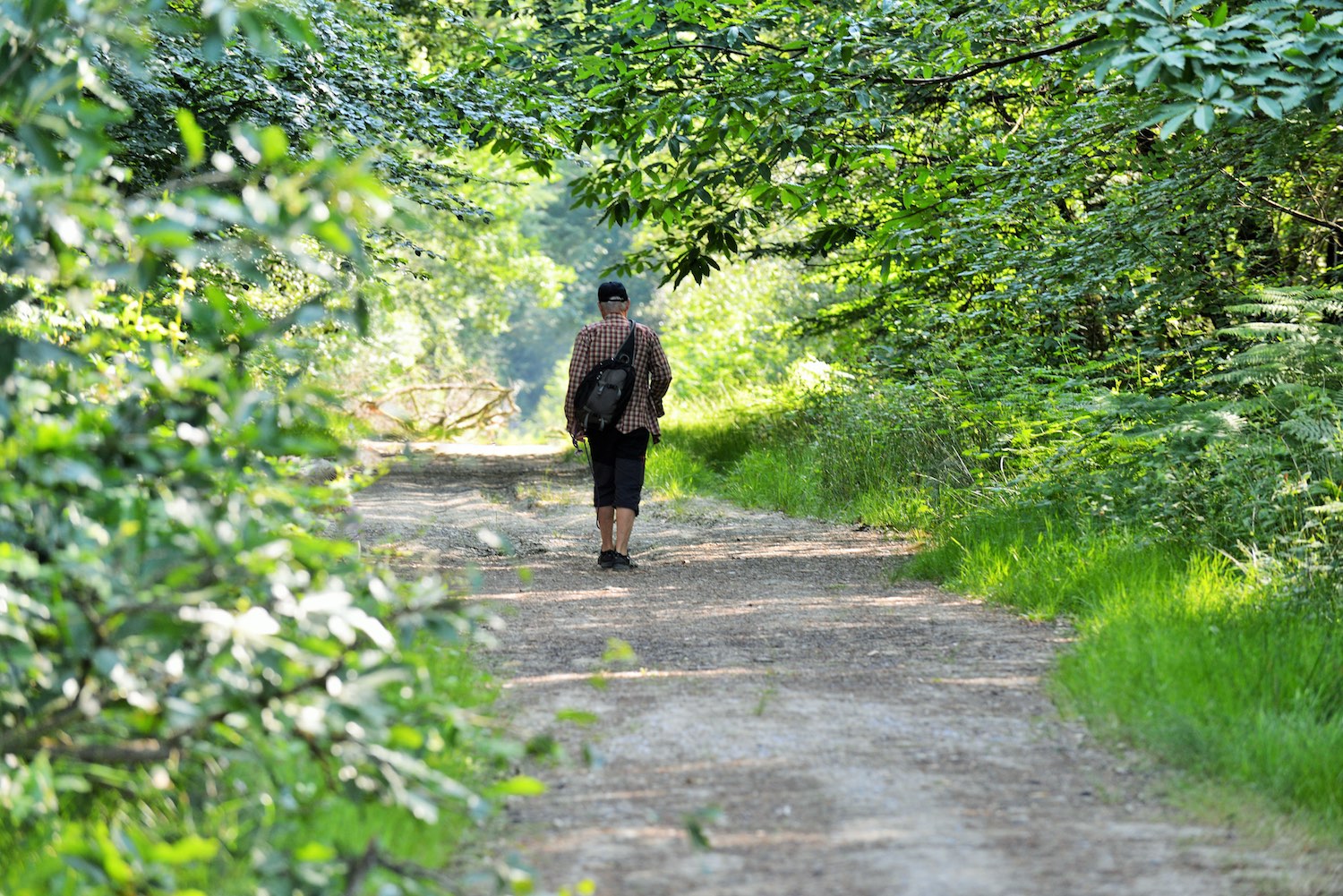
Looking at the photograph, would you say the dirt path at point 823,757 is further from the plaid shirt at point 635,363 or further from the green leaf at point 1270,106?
the green leaf at point 1270,106

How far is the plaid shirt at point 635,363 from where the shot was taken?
8656 millimetres

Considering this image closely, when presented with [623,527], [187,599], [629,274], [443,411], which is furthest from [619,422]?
[443,411]

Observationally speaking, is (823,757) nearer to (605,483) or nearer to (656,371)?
(605,483)

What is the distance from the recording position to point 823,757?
14.0 ft

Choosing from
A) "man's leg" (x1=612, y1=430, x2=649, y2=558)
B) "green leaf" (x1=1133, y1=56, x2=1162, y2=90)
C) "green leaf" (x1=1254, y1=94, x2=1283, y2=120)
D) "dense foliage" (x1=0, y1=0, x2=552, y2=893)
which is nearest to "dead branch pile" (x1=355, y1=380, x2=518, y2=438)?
"man's leg" (x1=612, y1=430, x2=649, y2=558)

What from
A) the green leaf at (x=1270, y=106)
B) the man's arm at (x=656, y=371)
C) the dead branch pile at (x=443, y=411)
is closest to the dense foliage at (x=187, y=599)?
the green leaf at (x=1270, y=106)

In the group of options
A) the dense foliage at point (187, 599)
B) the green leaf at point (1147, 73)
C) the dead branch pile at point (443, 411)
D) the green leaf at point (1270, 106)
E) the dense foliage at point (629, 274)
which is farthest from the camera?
the dead branch pile at point (443, 411)

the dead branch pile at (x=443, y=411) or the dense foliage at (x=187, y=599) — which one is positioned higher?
the dense foliage at (x=187, y=599)

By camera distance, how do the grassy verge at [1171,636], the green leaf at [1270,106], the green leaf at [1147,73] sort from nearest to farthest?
the grassy verge at [1171,636]
the green leaf at [1270,106]
the green leaf at [1147,73]

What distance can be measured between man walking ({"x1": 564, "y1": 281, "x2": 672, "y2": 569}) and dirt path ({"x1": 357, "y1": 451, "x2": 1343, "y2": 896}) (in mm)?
809

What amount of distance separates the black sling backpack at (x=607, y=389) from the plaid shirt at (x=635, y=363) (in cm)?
4

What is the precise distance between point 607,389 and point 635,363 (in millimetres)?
269

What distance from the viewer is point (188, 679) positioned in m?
2.81

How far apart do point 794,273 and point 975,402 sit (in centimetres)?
1525
